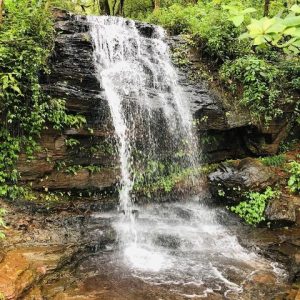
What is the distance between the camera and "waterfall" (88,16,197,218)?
8242 mm

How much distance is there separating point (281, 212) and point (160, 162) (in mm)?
3015

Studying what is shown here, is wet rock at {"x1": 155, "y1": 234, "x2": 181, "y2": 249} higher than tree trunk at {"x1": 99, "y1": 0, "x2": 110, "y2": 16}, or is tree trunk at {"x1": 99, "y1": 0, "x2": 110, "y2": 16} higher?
tree trunk at {"x1": 99, "y1": 0, "x2": 110, "y2": 16}

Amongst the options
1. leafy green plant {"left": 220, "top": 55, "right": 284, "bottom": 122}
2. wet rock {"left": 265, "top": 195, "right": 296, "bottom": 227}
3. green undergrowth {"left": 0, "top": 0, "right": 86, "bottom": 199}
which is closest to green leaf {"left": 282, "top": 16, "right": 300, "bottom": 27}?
green undergrowth {"left": 0, "top": 0, "right": 86, "bottom": 199}

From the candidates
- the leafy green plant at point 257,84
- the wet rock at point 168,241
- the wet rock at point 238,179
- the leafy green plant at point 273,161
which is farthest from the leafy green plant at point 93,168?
the leafy green plant at point 273,161

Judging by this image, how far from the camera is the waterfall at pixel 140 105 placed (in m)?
8.24

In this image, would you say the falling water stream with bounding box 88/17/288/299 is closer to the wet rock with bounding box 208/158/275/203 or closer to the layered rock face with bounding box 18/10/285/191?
the layered rock face with bounding box 18/10/285/191

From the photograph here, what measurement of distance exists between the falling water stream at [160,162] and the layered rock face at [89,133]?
0.32 meters

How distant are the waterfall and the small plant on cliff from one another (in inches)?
66.3

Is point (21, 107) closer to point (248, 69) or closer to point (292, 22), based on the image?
point (248, 69)

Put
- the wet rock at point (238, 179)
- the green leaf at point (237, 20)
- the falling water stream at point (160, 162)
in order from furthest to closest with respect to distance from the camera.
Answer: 1. the wet rock at point (238, 179)
2. the falling water stream at point (160, 162)
3. the green leaf at point (237, 20)

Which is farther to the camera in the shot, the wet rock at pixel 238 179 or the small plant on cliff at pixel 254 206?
the wet rock at pixel 238 179

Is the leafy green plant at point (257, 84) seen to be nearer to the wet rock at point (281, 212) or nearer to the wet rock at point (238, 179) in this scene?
the wet rock at point (238, 179)

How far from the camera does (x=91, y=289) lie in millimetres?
5258

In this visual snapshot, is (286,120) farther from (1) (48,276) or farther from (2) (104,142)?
(1) (48,276)
